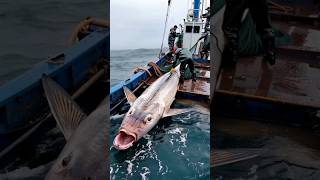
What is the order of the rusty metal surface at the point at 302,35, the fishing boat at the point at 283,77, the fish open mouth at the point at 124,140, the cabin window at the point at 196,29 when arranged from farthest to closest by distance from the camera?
the cabin window at the point at 196,29
the fish open mouth at the point at 124,140
the rusty metal surface at the point at 302,35
the fishing boat at the point at 283,77

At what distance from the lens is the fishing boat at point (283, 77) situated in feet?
6.56

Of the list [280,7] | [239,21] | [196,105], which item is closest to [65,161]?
[239,21]

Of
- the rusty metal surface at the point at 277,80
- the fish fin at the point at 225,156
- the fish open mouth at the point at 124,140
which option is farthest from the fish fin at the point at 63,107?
the fish open mouth at the point at 124,140

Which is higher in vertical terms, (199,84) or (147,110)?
(199,84)

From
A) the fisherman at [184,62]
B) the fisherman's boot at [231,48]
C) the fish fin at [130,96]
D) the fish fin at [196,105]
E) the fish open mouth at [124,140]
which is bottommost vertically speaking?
the fish open mouth at [124,140]

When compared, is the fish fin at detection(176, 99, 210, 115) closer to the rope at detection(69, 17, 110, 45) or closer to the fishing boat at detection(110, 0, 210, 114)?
the fishing boat at detection(110, 0, 210, 114)

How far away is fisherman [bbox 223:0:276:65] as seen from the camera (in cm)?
129

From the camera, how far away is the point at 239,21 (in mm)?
1410

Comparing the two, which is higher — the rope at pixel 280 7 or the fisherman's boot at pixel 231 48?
the rope at pixel 280 7

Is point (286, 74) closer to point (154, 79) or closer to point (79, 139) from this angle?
point (79, 139)

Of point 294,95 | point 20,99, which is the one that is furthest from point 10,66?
point 294,95

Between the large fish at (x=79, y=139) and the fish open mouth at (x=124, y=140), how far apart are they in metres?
4.66

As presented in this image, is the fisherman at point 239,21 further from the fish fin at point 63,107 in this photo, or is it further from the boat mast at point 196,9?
the boat mast at point 196,9

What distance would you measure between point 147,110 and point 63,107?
5.75 metres
